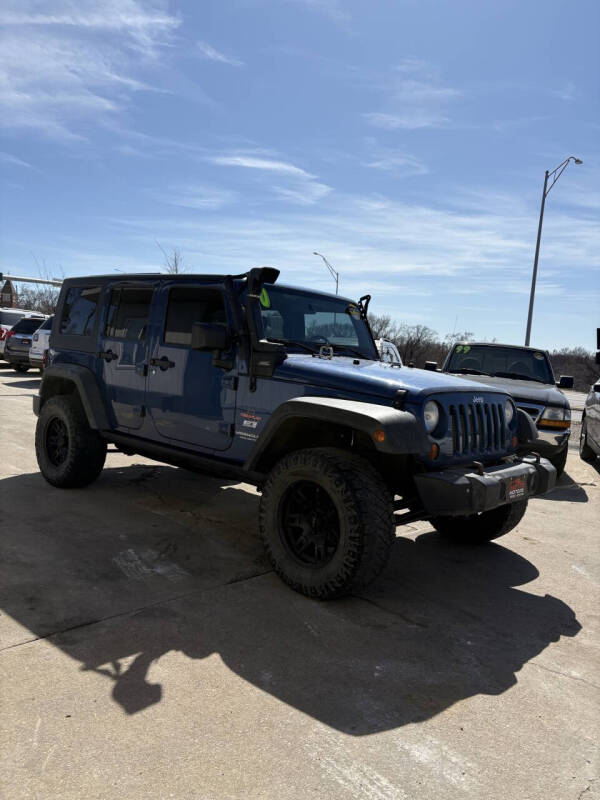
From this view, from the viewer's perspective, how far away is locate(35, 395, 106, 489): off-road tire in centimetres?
567

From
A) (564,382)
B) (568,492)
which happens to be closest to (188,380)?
(568,492)

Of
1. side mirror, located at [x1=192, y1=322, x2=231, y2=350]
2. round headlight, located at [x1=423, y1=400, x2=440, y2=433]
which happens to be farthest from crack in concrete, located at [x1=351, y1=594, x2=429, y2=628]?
side mirror, located at [x1=192, y1=322, x2=231, y2=350]

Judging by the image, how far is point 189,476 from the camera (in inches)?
268

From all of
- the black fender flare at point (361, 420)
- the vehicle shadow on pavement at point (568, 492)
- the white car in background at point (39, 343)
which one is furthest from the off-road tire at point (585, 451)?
the white car in background at point (39, 343)

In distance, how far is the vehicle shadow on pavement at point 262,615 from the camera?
2869 millimetres

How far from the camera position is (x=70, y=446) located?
5.68 metres

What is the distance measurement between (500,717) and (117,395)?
3906 mm

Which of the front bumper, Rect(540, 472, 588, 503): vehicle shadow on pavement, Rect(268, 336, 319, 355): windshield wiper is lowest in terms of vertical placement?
Rect(540, 472, 588, 503): vehicle shadow on pavement

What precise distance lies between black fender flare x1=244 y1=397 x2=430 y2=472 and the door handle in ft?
4.09

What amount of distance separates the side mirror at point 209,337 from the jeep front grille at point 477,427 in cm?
156

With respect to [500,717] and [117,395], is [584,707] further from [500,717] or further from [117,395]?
[117,395]

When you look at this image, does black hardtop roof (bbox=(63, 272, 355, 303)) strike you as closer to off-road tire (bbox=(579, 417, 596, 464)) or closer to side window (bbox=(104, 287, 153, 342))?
side window (bbox=(104, 287, 153, 342))

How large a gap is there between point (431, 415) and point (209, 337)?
1.54 m

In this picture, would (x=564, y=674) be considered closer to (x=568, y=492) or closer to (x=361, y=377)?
(x=361, y=377)
